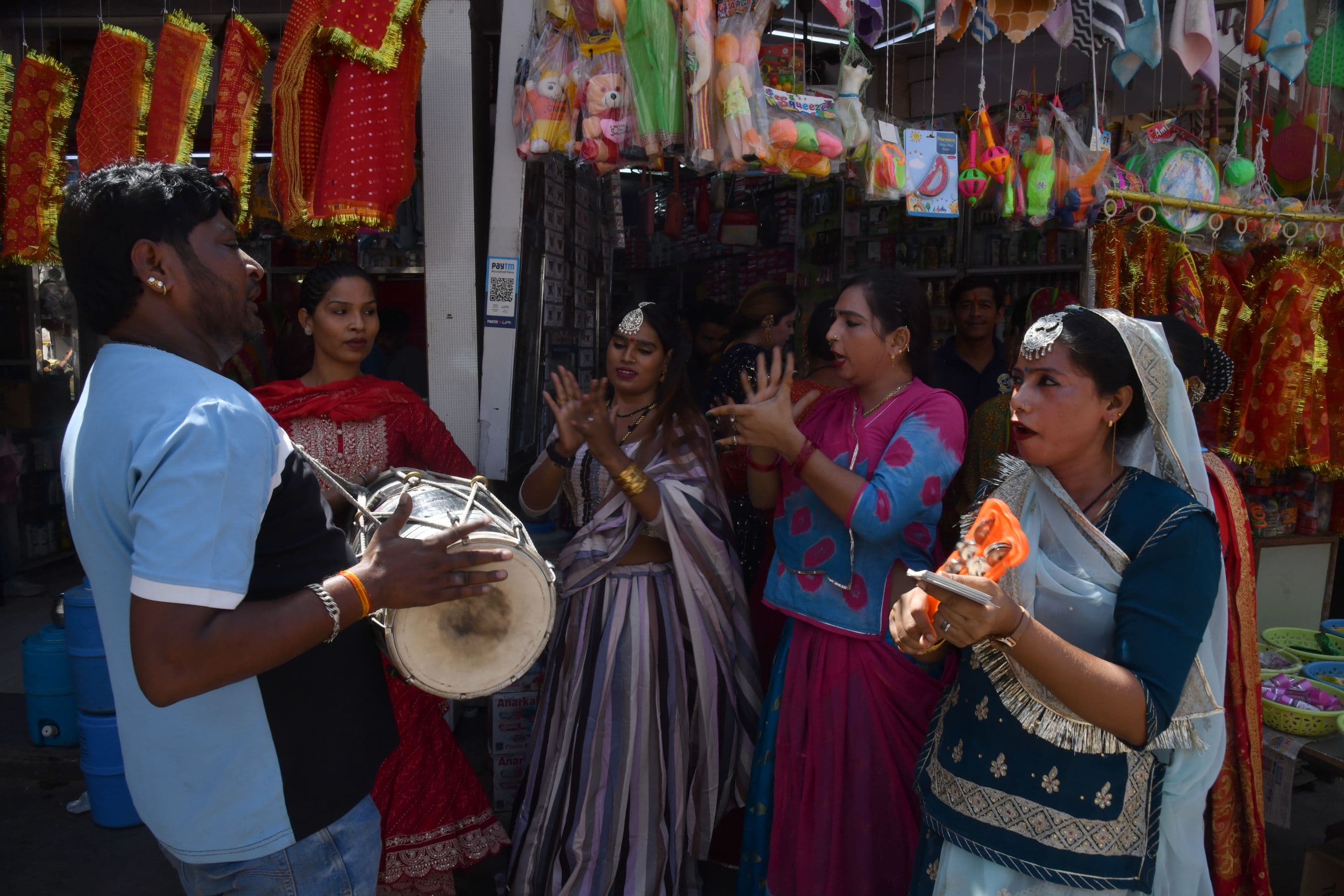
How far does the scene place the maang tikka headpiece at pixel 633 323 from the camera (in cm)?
260

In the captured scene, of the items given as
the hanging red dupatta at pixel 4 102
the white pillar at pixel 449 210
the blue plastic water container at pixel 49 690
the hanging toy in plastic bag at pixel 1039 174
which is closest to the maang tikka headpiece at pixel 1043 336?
the hanging toy in plastic bag at pixel 1039 174

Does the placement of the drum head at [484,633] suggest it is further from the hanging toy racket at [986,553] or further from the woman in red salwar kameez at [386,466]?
the woman in red salwar kameez at [386,466]

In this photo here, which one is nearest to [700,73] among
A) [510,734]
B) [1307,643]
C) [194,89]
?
[194,89]

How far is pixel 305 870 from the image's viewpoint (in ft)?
4.30

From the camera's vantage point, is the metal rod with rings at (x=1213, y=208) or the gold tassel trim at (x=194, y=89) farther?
the metal rod with rings at (x=1213, y=208)

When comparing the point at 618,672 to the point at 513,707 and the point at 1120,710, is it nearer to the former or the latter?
the point at 513,707

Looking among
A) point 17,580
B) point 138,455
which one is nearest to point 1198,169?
point 138,455

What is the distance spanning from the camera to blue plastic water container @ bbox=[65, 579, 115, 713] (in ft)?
10.00

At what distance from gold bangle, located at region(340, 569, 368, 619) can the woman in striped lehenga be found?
3.90 ft

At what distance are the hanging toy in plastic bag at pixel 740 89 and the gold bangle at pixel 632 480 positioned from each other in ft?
2.97

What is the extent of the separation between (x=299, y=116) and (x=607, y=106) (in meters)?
1.00

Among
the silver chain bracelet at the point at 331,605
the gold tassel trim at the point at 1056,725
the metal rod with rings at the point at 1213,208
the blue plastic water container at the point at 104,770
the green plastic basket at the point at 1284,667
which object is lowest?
the blue plastic water container at the point at 104,770

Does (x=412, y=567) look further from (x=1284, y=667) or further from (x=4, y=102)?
(x=4, y=102)

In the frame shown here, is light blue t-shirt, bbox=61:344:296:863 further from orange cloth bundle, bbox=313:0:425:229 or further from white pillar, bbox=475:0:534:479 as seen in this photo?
white pillar, bbox=475:0:534:479
